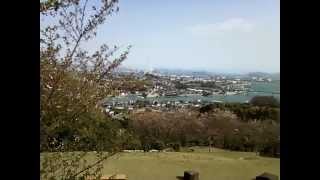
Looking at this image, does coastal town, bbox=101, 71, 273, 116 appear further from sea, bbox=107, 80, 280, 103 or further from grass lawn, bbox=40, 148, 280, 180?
grass lawn, bbox=40, 148, 280, 180

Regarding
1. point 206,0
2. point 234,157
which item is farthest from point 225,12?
point 234,157

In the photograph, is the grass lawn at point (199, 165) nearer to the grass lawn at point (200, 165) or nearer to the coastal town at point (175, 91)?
the grass lawn at point (200, 165)

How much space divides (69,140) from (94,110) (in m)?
0.18

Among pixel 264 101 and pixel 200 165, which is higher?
pixel 264 101

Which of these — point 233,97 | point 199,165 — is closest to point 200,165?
point 199,165

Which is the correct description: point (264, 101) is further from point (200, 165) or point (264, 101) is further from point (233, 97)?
point (200, 165)

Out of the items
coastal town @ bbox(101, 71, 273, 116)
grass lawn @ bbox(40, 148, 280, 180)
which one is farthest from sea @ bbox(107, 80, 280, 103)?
grass lawn @ bbox(40, 148, 280, 180)

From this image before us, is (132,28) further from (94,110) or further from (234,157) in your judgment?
(234,157)

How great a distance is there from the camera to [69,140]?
6.01ft

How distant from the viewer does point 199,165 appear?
1.58 m

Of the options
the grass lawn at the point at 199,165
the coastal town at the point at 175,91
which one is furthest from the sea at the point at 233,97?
the grass lawn at the point at 199,165

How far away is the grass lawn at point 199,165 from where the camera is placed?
153 centimetres

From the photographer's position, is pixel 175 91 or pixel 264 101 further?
pixel 175 91

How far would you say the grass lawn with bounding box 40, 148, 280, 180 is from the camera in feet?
5.01
